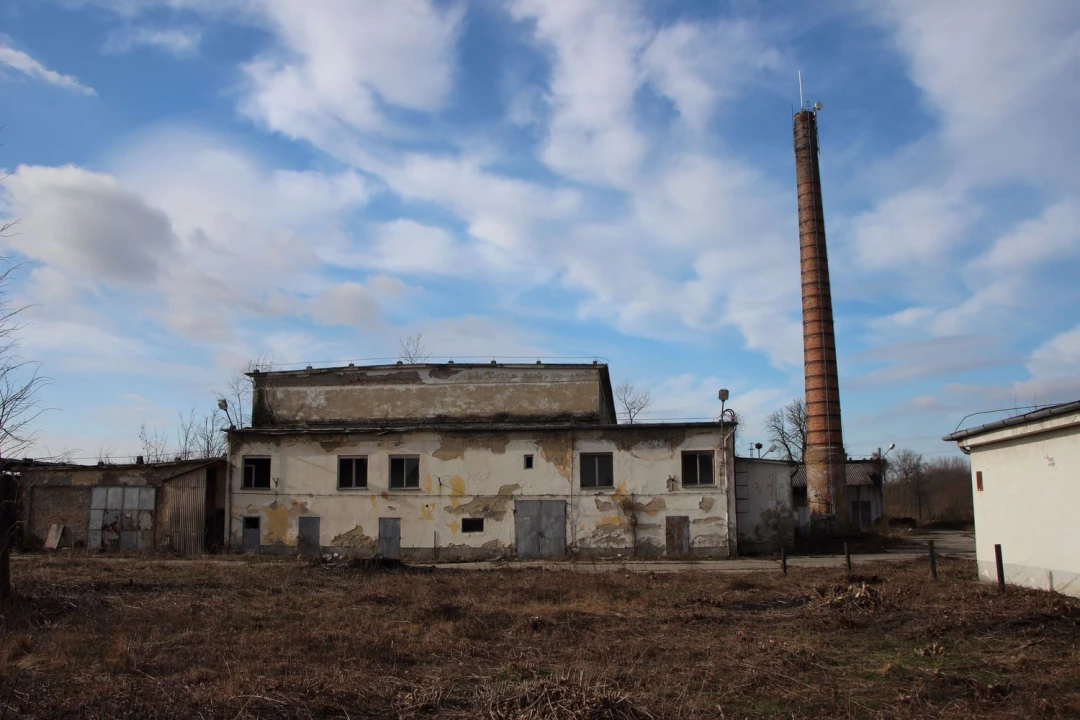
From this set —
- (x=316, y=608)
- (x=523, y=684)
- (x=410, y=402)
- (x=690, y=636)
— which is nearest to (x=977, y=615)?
(x=690, y=636)

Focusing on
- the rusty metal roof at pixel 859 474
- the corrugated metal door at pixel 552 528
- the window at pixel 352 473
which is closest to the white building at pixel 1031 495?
the corrugated metal door at pixel 552 528

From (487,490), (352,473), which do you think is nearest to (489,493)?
(487,490)

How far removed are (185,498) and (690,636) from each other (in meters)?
22.2

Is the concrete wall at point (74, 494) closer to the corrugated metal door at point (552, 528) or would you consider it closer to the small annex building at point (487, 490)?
the small annex building at point (487, 490)

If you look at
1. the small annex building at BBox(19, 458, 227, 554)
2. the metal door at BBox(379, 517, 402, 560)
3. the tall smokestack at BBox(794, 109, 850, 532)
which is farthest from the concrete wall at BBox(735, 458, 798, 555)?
the small annex building at BBox(19, 458, 227, 554)

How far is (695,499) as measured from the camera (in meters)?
26.2

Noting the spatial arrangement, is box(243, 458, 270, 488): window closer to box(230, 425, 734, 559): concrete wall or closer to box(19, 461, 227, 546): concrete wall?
box(230, 425, 734, 559): concrete wall

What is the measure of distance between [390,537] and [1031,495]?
1925cm

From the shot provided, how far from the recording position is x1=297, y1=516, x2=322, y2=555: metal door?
26891 millimetres

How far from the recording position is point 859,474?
50250 millimetres

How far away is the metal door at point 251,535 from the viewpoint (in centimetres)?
2714

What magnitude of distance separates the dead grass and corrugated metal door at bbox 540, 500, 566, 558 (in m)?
9.45

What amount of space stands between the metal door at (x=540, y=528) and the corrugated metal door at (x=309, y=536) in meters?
6.92

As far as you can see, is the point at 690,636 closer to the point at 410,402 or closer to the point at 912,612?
the point at 912,612
